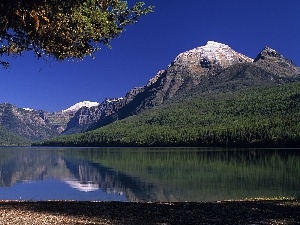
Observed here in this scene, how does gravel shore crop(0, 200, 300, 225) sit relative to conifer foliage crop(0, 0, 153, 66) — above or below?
below

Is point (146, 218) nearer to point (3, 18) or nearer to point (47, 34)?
point (47, 34)

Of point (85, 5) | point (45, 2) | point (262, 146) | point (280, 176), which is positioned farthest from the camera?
point (262, 146)

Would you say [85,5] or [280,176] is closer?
[85,5]

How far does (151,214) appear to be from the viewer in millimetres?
18438

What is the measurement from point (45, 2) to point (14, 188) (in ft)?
Answer: 167

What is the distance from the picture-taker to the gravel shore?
16.7 metres

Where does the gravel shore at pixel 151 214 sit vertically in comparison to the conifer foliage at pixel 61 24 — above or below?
below

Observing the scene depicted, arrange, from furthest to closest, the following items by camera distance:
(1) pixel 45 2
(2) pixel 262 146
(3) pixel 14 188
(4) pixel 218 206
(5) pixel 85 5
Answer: (2) pixel 262 146 < (3) pixel 14 188 < (4) pixel 218 206 < (5) pixel 85 5 < (1) pixel 45 2

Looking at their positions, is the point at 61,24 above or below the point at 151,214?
above

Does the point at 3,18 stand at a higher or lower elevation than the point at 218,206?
higher

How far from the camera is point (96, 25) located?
60.1 feet

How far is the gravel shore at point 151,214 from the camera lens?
54.7 ft

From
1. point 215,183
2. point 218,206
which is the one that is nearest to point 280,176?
point 215,183

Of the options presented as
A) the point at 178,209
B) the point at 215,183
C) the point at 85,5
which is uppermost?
the point at 85,5
